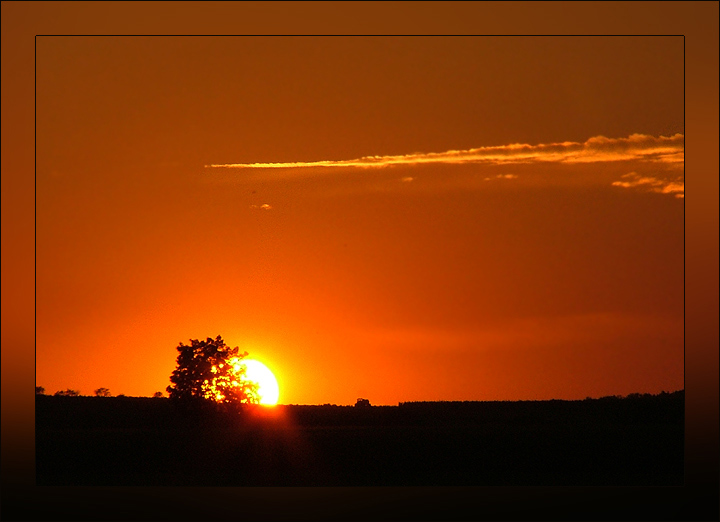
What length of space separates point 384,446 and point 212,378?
11925 mm

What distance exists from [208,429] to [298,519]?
20.4m

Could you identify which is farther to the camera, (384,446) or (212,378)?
(212,378)

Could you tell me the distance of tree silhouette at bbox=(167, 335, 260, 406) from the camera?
1790 inches

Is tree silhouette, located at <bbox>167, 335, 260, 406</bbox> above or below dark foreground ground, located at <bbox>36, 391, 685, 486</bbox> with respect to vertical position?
above

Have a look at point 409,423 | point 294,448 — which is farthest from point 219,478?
point 409,423

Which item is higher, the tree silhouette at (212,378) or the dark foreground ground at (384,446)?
the tree silhouette at (212,378)

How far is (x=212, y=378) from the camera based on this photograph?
46.8 meters

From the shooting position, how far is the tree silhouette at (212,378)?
149 feet

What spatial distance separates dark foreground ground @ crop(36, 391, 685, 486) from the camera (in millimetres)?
35094

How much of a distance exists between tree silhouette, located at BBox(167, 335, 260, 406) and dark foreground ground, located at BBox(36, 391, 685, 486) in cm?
104

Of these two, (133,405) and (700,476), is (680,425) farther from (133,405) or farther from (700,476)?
(133,405)

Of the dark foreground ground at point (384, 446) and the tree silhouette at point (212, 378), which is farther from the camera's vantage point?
the tree silhouette at point (212, 378)

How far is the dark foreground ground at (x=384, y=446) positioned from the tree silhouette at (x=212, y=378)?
3.40ft

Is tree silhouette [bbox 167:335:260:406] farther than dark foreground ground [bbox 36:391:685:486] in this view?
Yes
